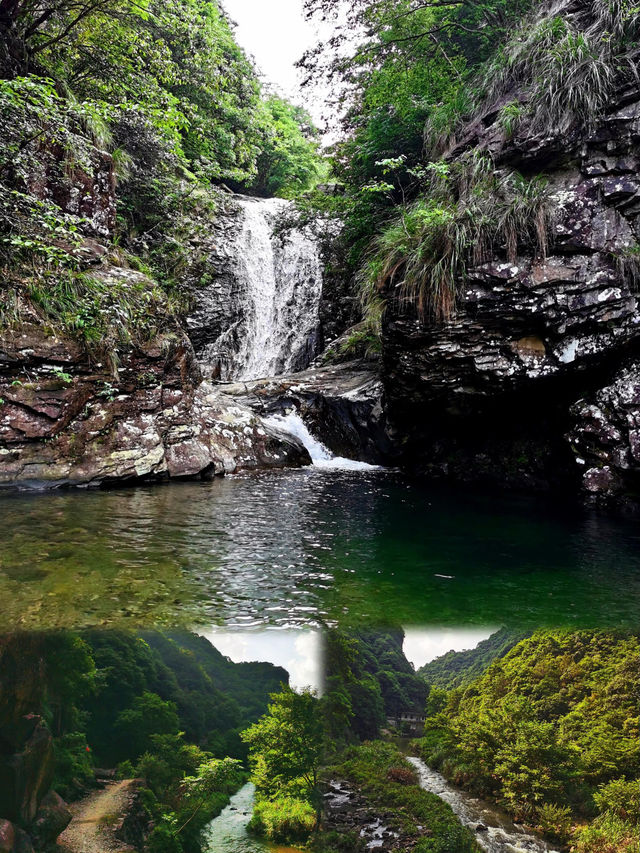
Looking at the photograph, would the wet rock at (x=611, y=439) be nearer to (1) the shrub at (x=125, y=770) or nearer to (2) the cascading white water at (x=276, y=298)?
(1) the shrub at (x=125, y=770)

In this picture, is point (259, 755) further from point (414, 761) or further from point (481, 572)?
point (481, 572)

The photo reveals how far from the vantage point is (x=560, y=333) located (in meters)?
5.54

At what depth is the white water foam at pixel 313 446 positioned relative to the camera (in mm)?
7922

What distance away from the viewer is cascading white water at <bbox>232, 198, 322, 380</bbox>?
39.4ft

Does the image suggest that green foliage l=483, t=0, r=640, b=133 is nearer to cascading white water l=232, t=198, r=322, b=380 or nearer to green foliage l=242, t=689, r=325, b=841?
cascading white water l=232, t=198, r=322, b=380

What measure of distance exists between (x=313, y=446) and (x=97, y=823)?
24.4 ft

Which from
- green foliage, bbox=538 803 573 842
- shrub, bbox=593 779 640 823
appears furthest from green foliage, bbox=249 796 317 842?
shrub, bbox=593 779 640 823

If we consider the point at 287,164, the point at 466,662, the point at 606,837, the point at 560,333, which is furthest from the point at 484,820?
the point at 287,164

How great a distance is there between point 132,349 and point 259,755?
625cm

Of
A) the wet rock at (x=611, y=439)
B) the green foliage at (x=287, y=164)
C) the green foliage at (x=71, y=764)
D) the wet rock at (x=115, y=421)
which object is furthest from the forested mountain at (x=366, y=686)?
the green foliage at (x=287, y=164)

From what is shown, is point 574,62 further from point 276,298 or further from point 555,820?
point 276,298

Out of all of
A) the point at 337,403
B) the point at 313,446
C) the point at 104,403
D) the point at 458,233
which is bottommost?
the point at 313,446

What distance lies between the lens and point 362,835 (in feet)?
3.48

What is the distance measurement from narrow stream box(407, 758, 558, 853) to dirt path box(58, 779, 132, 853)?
0.74 metres
